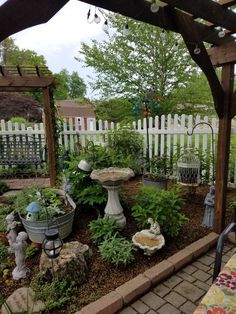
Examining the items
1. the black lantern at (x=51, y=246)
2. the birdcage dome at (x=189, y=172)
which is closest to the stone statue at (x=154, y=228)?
the black lantern at (x=51, y=246)

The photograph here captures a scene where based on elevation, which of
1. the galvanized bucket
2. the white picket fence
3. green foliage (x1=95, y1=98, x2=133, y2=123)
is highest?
green foliage (x1=95, y1=98, x2=133, y2=123)

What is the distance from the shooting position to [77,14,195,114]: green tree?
6976mm

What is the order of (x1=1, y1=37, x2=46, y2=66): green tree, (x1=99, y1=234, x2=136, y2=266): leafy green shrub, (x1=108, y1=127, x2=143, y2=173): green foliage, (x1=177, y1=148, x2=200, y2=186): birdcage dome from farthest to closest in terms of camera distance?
(x1=1, y1=37, x2=46, y2=66): green tree
(x1=108, y1=127, x2=143, y2=173): green foliage
(x1=177, y1=148, x2=200, y2=186): birdcage dome
(x1=99, y1=234, x2=136, y2=266): leafy green shrub

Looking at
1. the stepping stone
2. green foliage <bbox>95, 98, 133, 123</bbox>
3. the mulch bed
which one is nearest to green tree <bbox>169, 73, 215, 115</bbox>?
green foliage <bbox>95, 98, 133, 123</bbox>

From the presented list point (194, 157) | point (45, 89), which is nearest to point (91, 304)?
point (194, 157)

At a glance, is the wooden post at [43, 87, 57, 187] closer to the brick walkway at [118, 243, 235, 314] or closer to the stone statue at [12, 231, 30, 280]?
the stone statue at [12, 231, 30, 280]

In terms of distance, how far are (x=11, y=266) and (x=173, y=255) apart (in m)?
1.55

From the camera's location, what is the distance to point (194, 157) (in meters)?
3.80

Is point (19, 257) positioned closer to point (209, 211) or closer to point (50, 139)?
point (209, 211)

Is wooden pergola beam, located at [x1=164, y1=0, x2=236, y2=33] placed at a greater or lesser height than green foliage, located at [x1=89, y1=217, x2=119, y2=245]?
greater

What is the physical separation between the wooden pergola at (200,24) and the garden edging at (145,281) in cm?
46

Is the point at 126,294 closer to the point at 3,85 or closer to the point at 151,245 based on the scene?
the point at 151,245

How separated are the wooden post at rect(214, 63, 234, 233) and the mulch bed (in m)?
0.29

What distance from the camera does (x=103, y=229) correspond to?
2.61 meters
